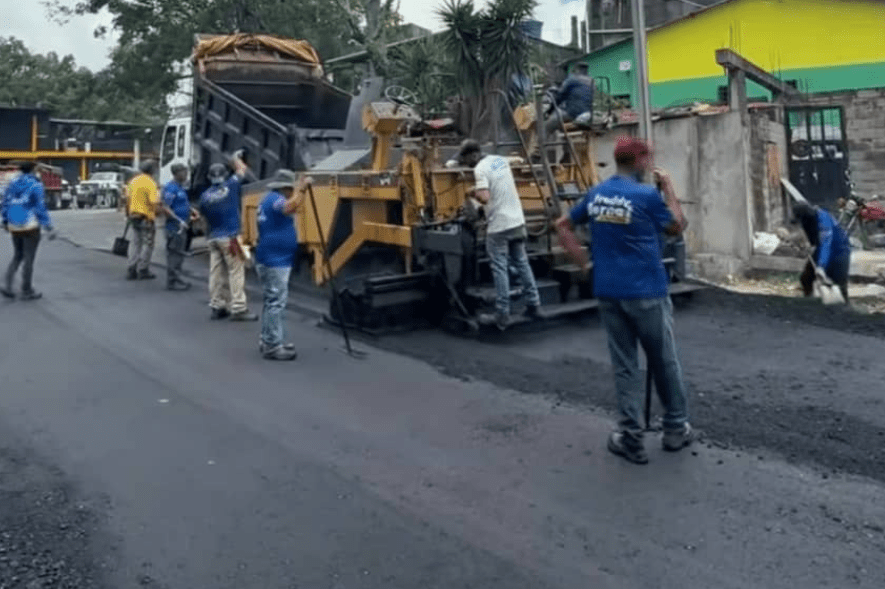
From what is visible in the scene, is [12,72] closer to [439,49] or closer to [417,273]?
[439,49]

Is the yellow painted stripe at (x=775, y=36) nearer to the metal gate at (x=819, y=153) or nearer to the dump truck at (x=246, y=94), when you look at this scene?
the metal gate at (x=819, y=153)

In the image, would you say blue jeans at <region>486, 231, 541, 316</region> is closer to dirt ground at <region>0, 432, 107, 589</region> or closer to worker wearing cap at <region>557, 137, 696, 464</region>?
worker wearing cap at <region>557, 137, 696, 464</region>

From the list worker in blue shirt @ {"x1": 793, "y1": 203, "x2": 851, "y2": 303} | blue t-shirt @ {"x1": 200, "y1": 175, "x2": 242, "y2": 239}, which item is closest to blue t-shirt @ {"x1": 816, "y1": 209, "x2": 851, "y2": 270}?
worker in blue shirt @ {"x1": 793, "y1": 203, "x2": 851, "y2": 303}

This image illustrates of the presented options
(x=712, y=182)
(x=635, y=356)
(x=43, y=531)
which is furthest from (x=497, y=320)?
(x=712, y=182)

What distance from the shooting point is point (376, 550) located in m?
4.35

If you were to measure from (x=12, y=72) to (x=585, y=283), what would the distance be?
65296mm

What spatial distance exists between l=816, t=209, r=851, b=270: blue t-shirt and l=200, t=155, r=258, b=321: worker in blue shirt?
579 centimetres

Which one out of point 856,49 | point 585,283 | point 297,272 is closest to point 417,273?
point 585,283

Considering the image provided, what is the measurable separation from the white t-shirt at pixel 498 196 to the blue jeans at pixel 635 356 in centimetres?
320

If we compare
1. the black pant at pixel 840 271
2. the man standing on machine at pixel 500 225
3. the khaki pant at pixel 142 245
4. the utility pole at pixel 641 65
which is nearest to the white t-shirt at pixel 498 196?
the man standing on machine at pixel 500 225

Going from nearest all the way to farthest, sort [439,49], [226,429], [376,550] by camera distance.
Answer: [376,550], [226,429], [439,49]

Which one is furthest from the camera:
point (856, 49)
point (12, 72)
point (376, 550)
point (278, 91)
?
point (12, 72)

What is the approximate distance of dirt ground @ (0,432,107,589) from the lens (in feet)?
13.7

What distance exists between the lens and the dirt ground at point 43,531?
13.7 feet
